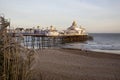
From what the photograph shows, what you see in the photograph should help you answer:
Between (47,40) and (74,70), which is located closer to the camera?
(74,70)

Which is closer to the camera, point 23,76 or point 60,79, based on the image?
point 23,76

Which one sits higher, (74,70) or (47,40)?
(47,40)

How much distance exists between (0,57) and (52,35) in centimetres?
4491

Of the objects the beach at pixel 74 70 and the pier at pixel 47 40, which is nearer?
the beach at pixel 74 70

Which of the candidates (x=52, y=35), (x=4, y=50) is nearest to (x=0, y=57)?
(x=4, y=50)

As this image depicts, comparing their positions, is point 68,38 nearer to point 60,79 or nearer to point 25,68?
point 60,79

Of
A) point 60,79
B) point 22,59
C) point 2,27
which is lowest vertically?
point 60,79

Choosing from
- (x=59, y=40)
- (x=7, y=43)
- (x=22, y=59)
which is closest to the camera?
(x=7, y=43)

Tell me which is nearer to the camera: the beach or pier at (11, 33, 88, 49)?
the beach

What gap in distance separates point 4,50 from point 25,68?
0.71 meters

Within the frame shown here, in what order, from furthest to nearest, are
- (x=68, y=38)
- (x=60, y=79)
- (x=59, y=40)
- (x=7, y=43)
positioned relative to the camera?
(x=68, y=38) < (x=59, y=40) < (x=60, y=79) < (x=7, y=43)

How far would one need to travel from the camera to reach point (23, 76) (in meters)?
6.09

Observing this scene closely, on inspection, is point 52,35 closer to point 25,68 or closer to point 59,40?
point 59,40

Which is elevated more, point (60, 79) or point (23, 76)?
point (23, 76)
